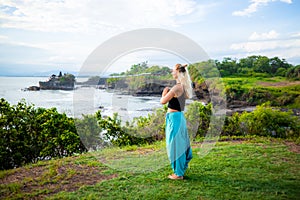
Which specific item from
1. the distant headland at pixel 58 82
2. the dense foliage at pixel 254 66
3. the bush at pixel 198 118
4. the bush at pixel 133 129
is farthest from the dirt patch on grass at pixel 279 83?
the distant headland at pixel 58 82

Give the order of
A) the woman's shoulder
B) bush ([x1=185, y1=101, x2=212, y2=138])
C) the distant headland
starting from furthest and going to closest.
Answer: the distant headland < bush ([x1=185, y1=101, x2=212, y2=138]) < the woman's shoulder

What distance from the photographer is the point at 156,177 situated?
168 inches

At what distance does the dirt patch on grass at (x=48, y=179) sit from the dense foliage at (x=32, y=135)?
2.23 feet

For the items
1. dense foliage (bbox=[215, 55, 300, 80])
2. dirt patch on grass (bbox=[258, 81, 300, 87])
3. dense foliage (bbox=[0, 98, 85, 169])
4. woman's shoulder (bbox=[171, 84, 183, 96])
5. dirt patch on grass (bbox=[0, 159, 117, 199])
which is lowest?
dirt patch on grass (bbox=[0, 159, 117, 199])

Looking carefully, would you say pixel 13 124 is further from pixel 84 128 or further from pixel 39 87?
pixel 39 87

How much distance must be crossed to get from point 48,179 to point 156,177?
5.60ft

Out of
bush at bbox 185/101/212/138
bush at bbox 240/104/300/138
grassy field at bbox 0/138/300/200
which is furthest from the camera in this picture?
bush at bbox 240/104/300/138

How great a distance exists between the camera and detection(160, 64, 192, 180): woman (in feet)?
13.0

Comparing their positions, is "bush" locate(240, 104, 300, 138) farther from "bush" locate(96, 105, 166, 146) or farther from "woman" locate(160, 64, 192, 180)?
"woman" locate(160, 64, 192, 180)

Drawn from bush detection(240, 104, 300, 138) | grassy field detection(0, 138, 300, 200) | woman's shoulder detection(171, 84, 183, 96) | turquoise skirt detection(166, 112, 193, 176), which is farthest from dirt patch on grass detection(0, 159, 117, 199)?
bush detection(240, 104, 300, 138)

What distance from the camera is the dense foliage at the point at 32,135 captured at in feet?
17.0

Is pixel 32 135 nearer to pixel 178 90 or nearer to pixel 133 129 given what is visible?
pixel 133 129

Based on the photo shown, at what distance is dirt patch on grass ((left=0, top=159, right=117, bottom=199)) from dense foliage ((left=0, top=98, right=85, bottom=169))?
68 cm

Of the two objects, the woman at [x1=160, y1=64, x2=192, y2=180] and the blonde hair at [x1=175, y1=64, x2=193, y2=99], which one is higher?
the blonde hair at [x1=175, y1=64, x2=193, y2=99]
